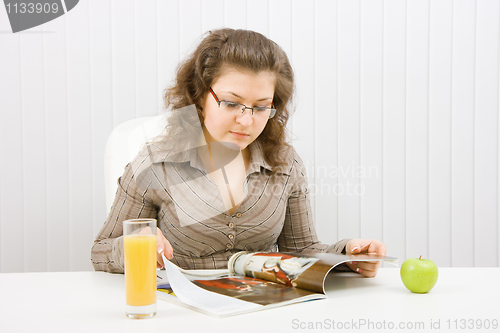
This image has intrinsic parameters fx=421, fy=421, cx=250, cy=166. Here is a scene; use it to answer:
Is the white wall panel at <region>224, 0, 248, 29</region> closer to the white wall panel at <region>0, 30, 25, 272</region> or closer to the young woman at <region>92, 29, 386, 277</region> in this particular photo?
the young woman at <region>92, 29, 386, 277</region>

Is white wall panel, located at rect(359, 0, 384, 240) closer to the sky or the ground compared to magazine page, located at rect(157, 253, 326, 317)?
closer to the sky

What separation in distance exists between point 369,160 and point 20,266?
63.5 inches

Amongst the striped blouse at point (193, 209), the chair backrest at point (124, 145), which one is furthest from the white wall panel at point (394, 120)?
the chair backrest at point (124, 145)

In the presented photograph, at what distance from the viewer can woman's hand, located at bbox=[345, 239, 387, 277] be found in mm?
923

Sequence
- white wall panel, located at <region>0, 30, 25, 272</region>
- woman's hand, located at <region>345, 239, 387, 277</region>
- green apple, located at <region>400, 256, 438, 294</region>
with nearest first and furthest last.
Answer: green apple, located at <region>400, 256, 438, 294</region> → woman's hand, located at <region>345, 239, 387, 277</region> → white wall panel, located at <region>0, 30, 25, 272</region>

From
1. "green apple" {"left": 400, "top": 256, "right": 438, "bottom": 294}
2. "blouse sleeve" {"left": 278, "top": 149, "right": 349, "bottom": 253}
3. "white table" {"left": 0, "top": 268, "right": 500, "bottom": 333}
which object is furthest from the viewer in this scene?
"blouse sleeve" {"left": 278, "top": 149, "right": 349, "bottom": 253}

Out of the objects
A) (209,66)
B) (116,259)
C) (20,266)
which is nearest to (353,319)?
(116,259)

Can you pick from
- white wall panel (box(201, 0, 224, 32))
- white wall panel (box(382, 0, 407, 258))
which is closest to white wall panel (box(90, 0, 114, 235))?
white wall panel (box(201, 0, 224, 32))

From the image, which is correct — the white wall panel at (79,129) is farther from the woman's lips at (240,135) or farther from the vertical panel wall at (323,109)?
the woman's lips at (240,135)

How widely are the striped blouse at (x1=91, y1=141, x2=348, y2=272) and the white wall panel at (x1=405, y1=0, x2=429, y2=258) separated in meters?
0.82

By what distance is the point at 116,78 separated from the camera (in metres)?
1.81

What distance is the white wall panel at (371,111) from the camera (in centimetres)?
184

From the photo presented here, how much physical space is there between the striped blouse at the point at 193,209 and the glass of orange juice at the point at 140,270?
50cm

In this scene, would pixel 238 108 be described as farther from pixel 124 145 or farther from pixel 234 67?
pixel 124 145
